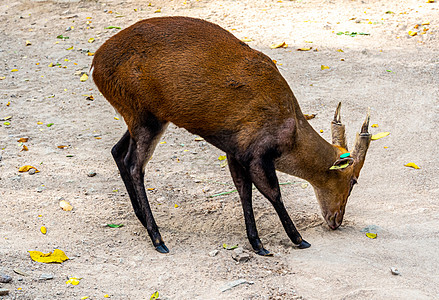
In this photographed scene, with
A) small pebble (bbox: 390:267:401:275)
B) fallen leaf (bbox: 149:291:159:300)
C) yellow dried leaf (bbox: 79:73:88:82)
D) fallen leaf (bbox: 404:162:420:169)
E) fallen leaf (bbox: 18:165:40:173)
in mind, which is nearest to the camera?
fallen leaf (bbox: 149:291:159:300)

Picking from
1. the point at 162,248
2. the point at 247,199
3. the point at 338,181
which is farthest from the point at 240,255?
the point at 338,181

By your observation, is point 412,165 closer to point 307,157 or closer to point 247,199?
point 307,157

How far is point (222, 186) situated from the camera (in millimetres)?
5906

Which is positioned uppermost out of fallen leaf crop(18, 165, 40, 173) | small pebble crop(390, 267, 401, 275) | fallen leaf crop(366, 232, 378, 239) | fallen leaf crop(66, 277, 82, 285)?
fallen leaf crop(66, 277, 82, 285)

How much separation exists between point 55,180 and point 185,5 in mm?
7212

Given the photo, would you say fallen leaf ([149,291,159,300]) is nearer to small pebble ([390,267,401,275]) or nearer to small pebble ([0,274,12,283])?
small pebble ([0,274,12,283])

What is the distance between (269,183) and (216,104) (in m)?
0.80

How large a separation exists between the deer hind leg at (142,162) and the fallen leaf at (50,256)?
78 centimetres

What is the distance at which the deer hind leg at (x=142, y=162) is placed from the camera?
460 centimetres

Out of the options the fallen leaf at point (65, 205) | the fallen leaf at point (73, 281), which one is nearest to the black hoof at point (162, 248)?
the fallen leaf at point (73, 281)

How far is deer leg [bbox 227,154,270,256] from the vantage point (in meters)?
4.64

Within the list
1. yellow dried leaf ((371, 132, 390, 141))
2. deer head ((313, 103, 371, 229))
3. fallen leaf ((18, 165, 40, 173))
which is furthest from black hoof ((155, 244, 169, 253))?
yellow dried leaf ((371, 132, 390, 141))

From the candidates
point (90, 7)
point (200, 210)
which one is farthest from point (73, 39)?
point (200, 210)

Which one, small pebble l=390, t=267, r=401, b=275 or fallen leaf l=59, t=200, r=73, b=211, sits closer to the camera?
small pebble l=390, t=267, r=401, b=275
